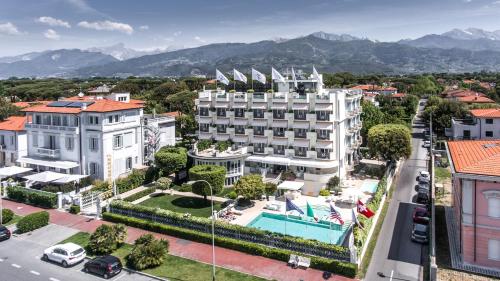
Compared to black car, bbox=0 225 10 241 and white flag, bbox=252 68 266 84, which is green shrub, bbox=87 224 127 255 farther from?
white flag, bbox=252 68 266 84

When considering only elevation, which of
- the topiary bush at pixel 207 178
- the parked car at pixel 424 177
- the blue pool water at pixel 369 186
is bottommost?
the blue pool water at pixel 369 186

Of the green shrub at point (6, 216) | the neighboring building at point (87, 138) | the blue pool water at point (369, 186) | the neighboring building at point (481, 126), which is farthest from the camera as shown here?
the neighboring building at point (481, 126)

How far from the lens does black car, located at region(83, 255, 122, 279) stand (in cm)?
3155

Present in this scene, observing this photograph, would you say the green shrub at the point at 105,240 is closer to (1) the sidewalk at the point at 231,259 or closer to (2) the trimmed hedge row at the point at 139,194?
(1) the sidewalk at the point at 231,259

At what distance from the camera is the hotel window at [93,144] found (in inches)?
2190

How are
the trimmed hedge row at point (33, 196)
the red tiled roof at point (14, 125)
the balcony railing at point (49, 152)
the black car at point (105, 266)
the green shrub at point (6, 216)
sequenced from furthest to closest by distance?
the red tiled roof at point (14, 125) < the balcony railing at point (49, 152) < the trimmed hedge row at point (33, 196) < the green shrub at point (6, 216) < the black car at point (105, 266)

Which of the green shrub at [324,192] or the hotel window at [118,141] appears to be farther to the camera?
the hotel window at [118,141]

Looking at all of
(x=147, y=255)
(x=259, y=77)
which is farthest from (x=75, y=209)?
(x=259, y=77)

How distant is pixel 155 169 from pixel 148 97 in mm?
82085

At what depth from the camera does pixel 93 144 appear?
56.0 meters

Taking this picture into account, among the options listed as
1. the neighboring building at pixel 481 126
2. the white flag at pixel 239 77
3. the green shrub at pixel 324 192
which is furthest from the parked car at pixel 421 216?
the white flag at pixel 239 77

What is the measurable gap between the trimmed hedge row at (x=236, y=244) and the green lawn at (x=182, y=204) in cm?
602

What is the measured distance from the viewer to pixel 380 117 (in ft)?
267

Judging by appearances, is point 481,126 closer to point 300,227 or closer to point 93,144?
point 300,227
